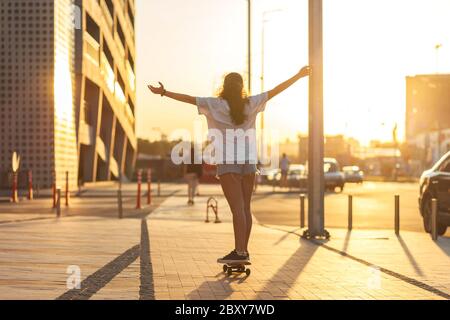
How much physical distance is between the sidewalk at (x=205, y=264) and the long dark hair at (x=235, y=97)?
1.55 metres

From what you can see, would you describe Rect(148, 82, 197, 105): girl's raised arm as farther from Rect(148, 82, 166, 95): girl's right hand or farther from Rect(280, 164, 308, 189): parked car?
Rect(280, 164, 308, 189): parked car

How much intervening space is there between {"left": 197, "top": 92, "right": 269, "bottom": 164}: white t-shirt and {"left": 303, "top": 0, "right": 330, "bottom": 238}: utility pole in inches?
220

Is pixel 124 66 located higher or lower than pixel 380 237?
higher

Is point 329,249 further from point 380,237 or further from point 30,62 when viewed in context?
point 30,62

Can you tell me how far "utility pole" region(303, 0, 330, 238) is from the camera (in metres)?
14.2

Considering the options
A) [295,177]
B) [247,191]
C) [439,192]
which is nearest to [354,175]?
[295,177]

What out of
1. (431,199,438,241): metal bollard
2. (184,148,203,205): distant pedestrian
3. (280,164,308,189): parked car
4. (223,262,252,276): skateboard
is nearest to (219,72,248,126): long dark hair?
(223,262,252,276): skateboard

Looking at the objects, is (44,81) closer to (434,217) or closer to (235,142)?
(434,217)

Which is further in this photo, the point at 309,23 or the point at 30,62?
the point at 30,62

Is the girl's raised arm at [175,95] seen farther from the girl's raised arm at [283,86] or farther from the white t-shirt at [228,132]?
the girl's raised arm at [283,86]

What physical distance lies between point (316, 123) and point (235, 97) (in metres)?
5.77
